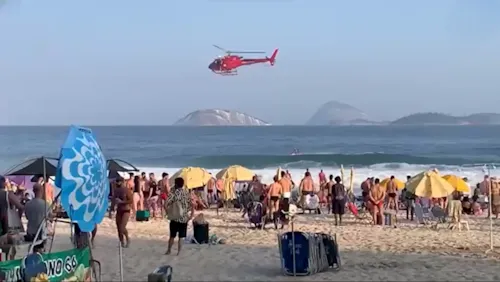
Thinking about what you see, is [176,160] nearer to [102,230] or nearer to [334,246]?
[102,230]

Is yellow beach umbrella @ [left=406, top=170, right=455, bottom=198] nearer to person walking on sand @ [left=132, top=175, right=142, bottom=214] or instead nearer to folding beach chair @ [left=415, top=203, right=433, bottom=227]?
folding beach chair @ [left=415, top=203, right=433, bottom=227]

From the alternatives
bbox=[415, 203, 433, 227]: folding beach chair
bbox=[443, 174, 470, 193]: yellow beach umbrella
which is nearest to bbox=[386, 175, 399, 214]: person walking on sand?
bbox=[443, 174, 470, 193]: yellow beach umbrella

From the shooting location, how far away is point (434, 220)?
51.2ft

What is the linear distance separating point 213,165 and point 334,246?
→ 41.0m

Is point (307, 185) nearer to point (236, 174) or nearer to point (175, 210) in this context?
point (236, 174)

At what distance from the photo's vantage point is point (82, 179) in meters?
6.02

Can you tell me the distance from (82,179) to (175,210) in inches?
150

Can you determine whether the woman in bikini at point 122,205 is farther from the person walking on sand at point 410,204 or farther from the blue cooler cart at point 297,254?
the person walking on sand at point 410,204

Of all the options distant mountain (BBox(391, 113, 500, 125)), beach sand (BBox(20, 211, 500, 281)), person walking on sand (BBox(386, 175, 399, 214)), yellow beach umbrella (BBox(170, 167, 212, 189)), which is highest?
distant mountain (BBox(391, 113, 500, 125))

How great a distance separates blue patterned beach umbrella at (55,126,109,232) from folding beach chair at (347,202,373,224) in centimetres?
1007

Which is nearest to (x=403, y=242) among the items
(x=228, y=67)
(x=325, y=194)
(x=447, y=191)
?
(x=447, y=191)

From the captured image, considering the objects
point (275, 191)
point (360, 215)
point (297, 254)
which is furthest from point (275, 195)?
point (297, 254)

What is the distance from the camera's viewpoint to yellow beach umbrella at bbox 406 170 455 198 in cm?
1523

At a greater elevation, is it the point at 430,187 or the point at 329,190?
the point at 430,187
